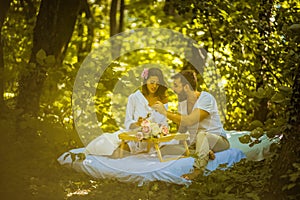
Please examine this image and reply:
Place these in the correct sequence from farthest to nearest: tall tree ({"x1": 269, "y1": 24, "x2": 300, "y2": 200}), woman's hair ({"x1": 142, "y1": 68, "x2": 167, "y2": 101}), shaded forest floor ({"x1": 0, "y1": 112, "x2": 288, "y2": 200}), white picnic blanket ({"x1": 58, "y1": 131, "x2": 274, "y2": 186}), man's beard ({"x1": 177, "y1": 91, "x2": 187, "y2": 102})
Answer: woman's hair ({"x1": 142, "y1": 68, "x2": 167, "y2": 101}) < man's beard ({"x1": 177, "y1": 91, "x2": 187, "y2": 102}) < white picnic blanket ({"x1": 58, "y1": 131, "x2": 274, "y2": 186}) < shaded forest floor ({"x1": 0, "y1": 112, "x2": 288, "y2": 200}) < tall tree ({"x1": 269, "y1": 24, "x2": 300, "y2": 200})

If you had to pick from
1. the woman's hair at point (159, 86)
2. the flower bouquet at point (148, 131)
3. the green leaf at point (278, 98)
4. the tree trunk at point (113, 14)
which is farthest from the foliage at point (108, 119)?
the tree trunk at point (113, 14)

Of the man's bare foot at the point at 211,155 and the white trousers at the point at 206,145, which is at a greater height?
the white trousers at the point at 206,145

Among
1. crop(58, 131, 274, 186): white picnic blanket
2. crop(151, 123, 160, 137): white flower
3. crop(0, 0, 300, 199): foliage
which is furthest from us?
crop(151, 123, 160, 137): white flower

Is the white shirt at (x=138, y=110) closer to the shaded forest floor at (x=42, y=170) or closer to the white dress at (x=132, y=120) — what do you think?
the white dress at (x=132, y=120)

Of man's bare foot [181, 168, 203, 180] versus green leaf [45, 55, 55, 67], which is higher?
green leaf [45, 55, 55, 67]

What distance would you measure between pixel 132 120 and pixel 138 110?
14 cm

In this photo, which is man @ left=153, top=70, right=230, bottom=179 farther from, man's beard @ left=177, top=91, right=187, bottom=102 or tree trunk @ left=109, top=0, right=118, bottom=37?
tree trunk @ left=109, top=0, right=118, bottom=37

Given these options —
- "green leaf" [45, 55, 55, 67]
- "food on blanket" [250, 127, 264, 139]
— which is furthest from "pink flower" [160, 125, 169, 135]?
"food on blanket" [250, 127, 264, 139]

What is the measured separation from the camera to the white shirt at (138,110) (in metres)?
8.12

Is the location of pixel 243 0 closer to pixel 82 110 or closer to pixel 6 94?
pixel 82 110

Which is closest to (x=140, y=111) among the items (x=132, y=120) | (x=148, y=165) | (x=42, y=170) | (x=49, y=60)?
(x=132, y=120)

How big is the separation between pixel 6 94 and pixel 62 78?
1573 millimetres

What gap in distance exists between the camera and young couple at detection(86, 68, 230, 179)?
754 cm

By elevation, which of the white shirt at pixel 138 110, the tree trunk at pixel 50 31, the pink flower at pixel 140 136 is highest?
the tree trunk at pixel 50 31
